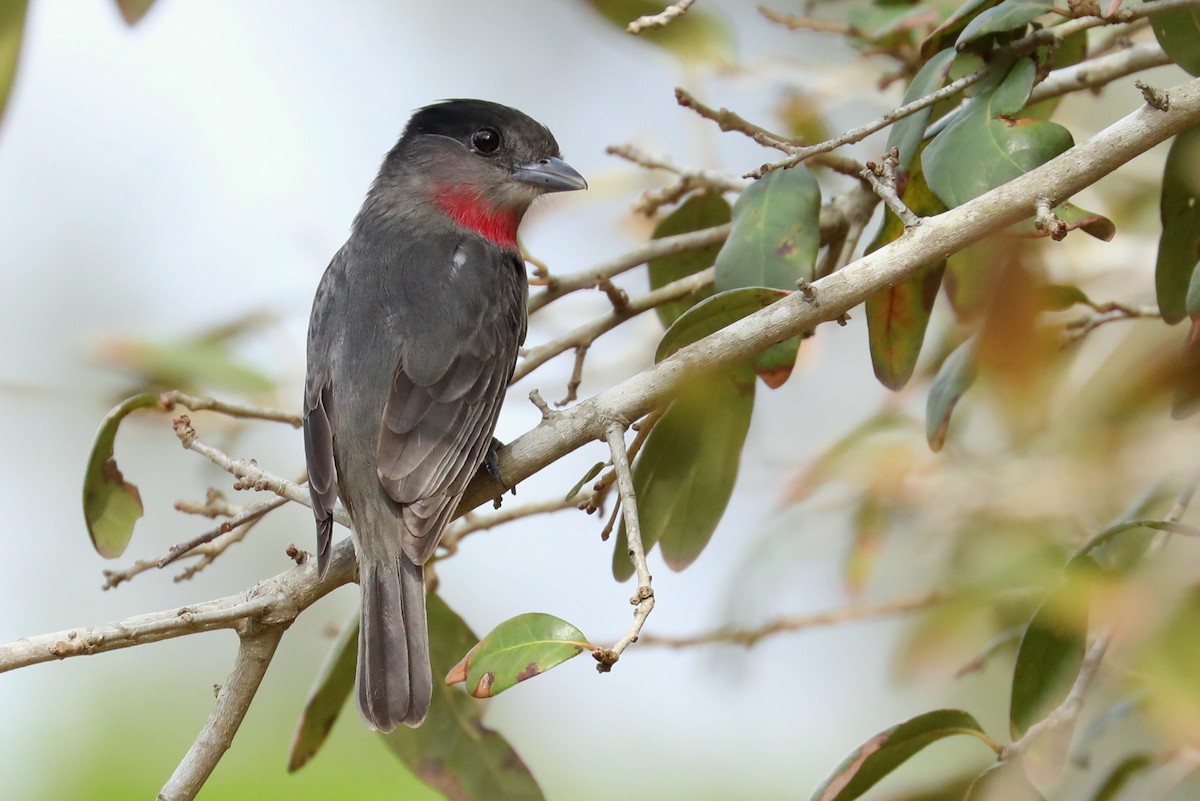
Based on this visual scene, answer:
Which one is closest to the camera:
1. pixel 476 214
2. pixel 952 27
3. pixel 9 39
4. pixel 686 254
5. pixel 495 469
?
pixel 952 27

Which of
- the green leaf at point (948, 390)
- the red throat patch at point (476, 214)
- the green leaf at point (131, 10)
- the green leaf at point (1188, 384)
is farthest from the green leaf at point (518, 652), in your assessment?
the red throat patch at point (476, 214)

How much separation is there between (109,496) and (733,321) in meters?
1.44

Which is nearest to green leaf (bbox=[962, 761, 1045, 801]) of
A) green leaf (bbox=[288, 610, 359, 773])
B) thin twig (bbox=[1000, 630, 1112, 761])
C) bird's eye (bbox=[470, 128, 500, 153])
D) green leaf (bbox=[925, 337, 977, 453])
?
thin twig (bbox=[1000, 630, 1112, 761])

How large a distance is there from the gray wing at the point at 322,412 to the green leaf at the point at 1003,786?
1.32 m

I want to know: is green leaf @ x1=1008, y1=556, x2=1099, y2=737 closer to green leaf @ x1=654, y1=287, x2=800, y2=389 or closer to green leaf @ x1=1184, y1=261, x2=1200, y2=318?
green leaf @ x1=1184, y1=261, x2=1200, y2=318

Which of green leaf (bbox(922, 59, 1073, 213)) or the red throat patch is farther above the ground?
the red throat patch

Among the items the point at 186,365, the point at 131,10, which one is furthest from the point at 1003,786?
the point at 186,365

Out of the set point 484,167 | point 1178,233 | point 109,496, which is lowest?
point 1178,233

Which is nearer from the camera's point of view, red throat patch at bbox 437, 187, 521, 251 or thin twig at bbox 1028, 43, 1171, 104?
thin twig at bbox 1028, 43, 1171, 104

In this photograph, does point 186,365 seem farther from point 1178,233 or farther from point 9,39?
point 1178,233

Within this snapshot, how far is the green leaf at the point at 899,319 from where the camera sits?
2.50 metres

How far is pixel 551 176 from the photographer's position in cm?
409

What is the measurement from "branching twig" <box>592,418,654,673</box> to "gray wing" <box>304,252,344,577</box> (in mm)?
693

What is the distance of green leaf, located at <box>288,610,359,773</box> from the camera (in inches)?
112
